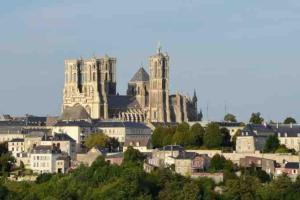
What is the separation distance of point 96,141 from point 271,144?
9.90 meters

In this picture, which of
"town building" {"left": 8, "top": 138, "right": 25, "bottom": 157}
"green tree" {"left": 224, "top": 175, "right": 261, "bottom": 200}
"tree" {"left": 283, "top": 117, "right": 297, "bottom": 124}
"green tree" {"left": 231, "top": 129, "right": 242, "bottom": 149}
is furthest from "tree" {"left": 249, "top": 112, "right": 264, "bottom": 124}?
"green tree" {"left": 224, "top": 175, "right": 261, "bottom": 200}

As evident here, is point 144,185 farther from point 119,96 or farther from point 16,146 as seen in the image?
point 119,96

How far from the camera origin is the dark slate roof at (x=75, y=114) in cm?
8369

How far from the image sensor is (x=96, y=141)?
3022 inches

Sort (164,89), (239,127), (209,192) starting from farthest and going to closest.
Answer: (164,89) → (239,127) → (209,192)

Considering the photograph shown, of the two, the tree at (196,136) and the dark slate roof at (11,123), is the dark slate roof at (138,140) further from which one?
the dark slate roof at (11,123)

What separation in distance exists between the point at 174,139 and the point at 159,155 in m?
3.82

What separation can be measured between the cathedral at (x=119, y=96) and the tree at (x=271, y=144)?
576 inches

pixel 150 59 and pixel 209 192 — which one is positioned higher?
pixel 150 59

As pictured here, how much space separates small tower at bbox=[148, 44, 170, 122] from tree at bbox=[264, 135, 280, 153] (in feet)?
48.5

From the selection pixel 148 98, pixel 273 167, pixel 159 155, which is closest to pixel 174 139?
pixel 159 155

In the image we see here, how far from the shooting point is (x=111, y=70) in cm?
8888

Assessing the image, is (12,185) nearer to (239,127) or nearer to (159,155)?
(159,155)

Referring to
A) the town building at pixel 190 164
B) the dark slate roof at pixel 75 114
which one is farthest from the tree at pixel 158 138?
the dark slate roof at pixel 75 114
